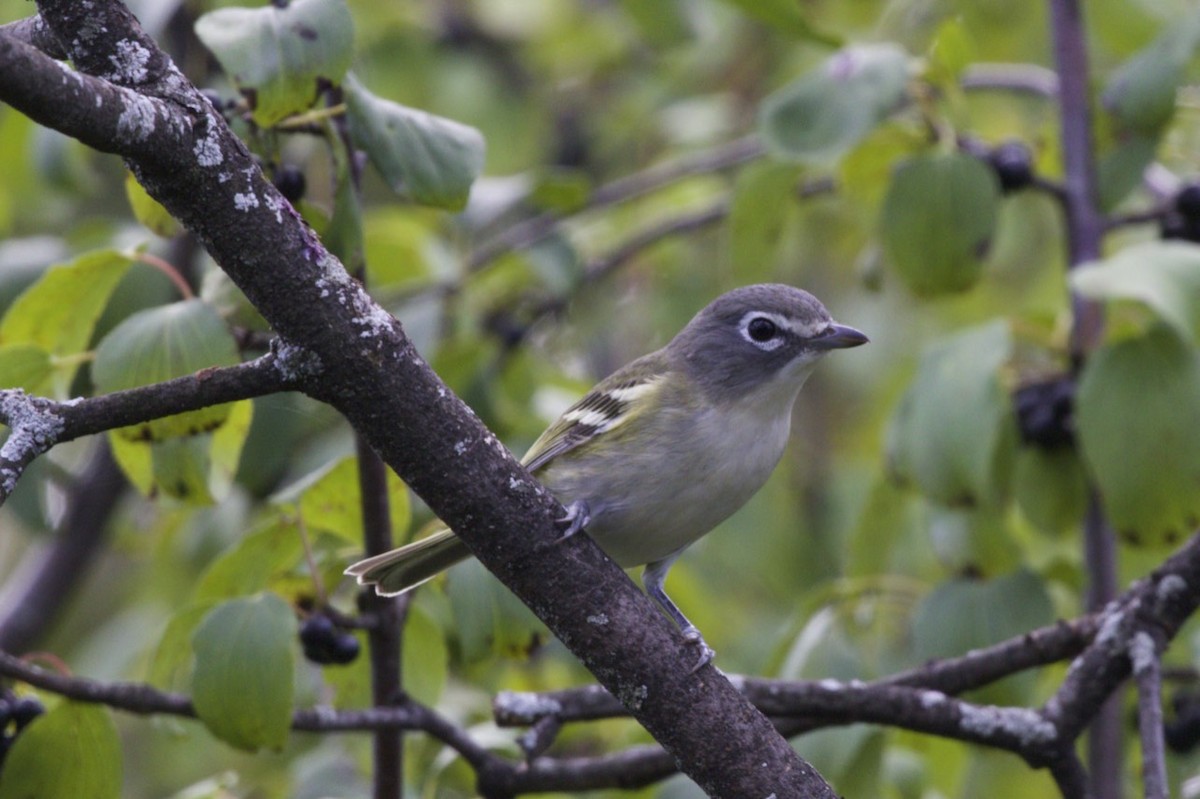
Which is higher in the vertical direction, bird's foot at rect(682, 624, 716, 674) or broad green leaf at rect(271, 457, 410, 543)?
broad green leaf at rect(271, 457, 410, 543)

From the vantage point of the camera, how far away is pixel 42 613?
4.75 metres

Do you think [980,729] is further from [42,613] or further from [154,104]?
[42,613]

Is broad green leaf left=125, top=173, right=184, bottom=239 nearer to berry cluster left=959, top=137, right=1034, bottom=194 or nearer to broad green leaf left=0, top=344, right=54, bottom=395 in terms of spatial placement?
broad green leaf left=0, top=344, right=54, bottom=395

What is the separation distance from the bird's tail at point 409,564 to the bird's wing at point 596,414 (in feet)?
1.14

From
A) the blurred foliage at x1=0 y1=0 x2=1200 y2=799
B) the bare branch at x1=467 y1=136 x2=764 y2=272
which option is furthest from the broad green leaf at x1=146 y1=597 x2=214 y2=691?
the bare branch at x1=467 y1=136 x2=764 y2=272

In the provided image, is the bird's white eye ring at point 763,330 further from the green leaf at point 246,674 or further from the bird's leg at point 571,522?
the green leaf at point 246,674

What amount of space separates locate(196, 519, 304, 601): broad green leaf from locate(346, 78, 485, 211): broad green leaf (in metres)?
0.80

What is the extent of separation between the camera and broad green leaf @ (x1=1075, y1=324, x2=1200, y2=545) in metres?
3.09

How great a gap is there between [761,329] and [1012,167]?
39.0 inches

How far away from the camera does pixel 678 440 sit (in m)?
2.97

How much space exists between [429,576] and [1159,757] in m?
1.51

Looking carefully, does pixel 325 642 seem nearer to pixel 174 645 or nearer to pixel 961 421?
pixel 174 645

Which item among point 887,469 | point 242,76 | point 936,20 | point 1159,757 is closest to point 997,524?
point 887,469

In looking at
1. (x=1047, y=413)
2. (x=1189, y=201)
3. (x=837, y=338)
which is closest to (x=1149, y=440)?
(x=1047, y=413)
